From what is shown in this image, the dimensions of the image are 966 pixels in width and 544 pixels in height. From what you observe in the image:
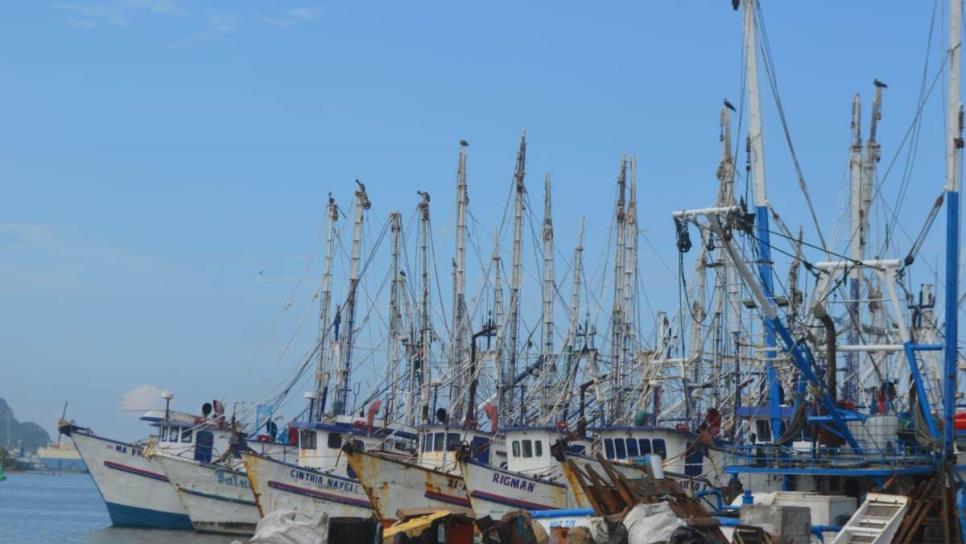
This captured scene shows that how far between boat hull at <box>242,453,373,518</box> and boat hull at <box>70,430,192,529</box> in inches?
283

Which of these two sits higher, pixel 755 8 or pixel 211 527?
pixel 755 8

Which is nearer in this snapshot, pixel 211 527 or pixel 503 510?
pixel 503 510

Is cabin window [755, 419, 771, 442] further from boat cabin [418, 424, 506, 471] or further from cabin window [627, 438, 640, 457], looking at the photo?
boat cabin [418, 424, 506, 471]

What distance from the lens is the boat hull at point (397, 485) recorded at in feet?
131

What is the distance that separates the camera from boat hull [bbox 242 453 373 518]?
1725 inches

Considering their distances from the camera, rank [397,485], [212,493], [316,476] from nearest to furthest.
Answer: [397,485] → [316,476] → [212,493]

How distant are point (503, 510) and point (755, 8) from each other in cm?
1477

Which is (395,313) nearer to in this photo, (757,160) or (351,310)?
(351,310)

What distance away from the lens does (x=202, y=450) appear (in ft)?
165

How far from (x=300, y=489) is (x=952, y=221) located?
23.7 metres

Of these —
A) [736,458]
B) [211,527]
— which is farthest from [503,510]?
[211,527]

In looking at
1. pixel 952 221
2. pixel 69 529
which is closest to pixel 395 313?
pixel 69 529

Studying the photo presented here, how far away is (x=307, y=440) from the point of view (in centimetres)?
4800

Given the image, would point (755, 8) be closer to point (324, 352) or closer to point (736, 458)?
point (736, 458)
